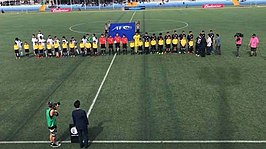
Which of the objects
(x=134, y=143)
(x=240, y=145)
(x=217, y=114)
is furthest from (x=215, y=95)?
(x=134, y=143)

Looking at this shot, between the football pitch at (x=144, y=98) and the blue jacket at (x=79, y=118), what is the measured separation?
3.50ft

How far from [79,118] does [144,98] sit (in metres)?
4.98

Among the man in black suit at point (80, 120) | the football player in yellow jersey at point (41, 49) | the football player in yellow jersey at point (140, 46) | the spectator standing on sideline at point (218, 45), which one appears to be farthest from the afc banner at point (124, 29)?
the man in black suit at point (80, 120)

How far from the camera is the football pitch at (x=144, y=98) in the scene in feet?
31.8

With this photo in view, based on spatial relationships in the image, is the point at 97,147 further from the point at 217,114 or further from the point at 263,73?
the point at 263,73

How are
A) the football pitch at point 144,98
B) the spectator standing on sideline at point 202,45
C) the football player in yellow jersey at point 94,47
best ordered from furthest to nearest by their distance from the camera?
the football player in yellow jersey at point 94,47, the spectator standing on sideline at point 202,45, the football pitch at point 144,98

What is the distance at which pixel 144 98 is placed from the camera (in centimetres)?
1300

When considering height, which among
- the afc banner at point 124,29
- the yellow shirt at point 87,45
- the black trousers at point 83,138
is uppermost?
the afc banner at point 124,29

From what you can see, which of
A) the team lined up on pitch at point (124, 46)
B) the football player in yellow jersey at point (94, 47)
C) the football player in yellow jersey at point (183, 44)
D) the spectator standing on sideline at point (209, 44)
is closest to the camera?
the spectator standing on sideline at point (209, 44)

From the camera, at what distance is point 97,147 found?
30.1 ft

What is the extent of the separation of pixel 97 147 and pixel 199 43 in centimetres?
1272

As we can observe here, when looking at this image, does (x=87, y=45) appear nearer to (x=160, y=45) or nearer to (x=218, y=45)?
(x=160, y=45)

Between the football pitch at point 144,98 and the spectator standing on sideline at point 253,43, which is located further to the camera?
the spectator standing on sideline at point 253,43

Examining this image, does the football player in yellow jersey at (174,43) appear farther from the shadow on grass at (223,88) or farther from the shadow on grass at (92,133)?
the shadow on grass at (92,133)
